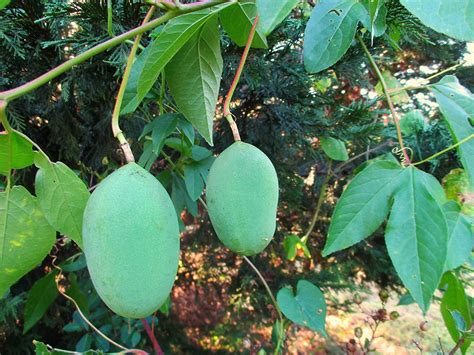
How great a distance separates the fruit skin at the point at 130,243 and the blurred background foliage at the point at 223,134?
371 millimetres

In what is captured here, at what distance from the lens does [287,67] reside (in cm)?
93

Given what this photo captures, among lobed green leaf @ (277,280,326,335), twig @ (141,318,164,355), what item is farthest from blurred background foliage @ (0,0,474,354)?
lobed green leaf @ (277,280,326,335)

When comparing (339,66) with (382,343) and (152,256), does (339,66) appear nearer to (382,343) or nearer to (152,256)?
(152,256)

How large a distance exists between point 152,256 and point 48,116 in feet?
2.59

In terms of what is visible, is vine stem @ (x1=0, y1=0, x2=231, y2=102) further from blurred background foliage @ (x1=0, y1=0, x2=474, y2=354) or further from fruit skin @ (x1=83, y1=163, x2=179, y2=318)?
blurred background foliage @ (x1=0, y1=0, x2=474, y2=354)

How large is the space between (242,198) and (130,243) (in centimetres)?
12

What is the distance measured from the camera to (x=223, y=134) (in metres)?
1.15

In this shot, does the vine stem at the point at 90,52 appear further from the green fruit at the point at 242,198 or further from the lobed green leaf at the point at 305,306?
the lobed green leaf at the point at 305,306

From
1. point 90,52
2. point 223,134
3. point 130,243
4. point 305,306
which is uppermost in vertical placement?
point 90,52

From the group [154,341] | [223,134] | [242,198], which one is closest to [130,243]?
[242,198]

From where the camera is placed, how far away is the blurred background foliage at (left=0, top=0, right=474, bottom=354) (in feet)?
2.65

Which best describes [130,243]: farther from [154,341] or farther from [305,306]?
[305,306]

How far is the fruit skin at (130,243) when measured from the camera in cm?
35

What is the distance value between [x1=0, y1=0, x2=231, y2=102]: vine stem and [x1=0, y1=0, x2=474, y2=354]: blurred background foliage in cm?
32
